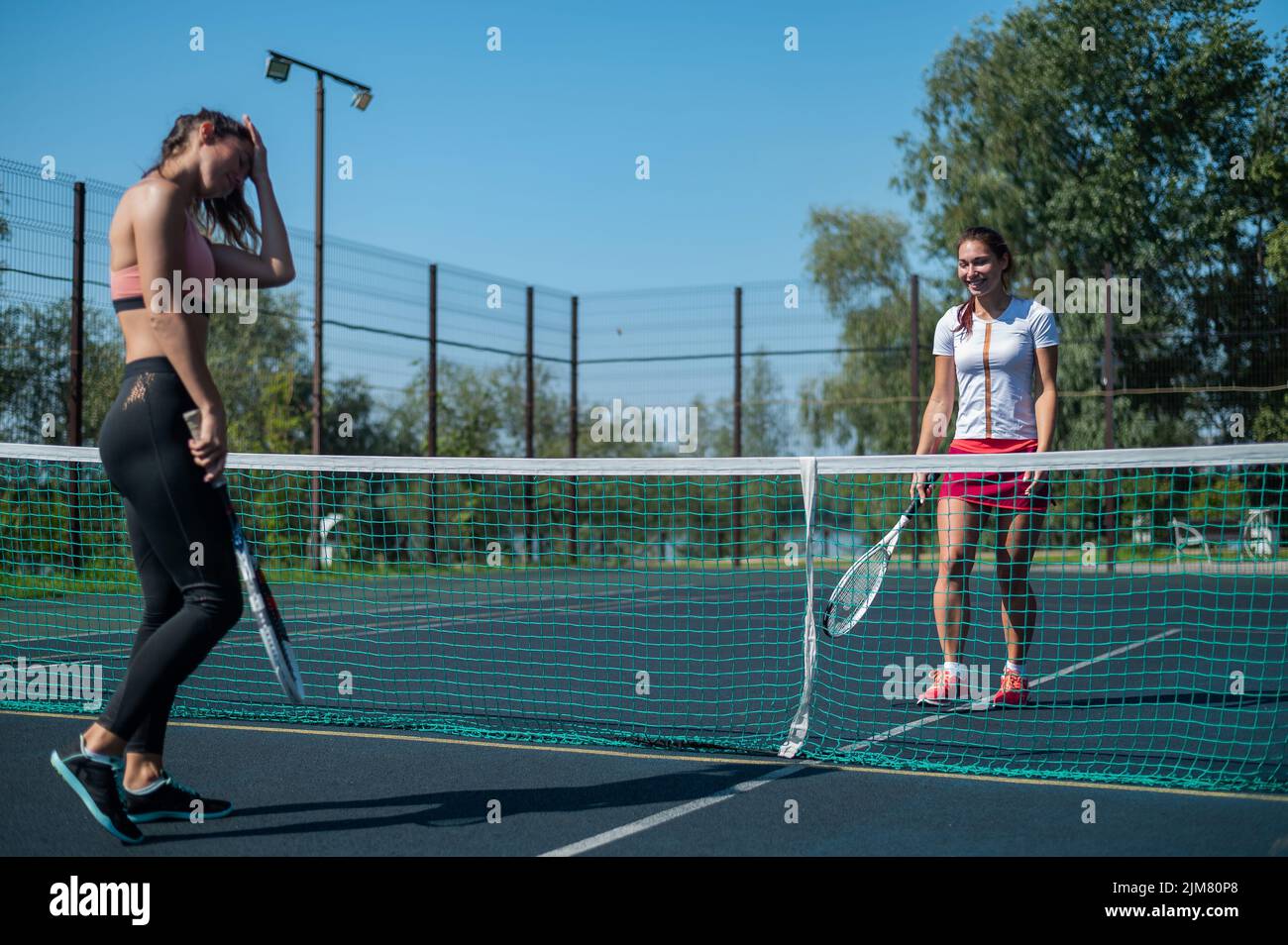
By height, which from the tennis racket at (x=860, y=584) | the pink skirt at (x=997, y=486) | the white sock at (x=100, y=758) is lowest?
the white sock at (x=100, y=758)

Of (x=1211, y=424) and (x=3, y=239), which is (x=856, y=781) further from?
(x=1211, y=424)

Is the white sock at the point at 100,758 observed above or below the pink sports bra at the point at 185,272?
below

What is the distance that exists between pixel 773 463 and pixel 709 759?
1.35 metres

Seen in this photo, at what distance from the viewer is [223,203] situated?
404cm

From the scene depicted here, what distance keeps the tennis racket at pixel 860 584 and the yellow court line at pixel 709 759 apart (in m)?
1.09

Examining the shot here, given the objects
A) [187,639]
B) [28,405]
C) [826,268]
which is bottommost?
[187,639]

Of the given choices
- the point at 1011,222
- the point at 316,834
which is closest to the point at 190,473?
the point at 316,834

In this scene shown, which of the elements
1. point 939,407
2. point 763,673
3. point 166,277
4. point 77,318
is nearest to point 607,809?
point 166,277

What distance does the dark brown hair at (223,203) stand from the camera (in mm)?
3779

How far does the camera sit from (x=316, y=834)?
3787 mm

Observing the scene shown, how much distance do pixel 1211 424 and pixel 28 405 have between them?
777 inches

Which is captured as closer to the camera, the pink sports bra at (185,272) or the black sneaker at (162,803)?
the pink sports bra at (185,272)

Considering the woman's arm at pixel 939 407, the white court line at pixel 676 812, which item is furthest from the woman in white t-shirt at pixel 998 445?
the white court line at pixel 676 812

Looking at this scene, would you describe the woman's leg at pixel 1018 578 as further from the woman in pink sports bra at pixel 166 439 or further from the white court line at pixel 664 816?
the woman in pink sports bra at pixel 166 439
